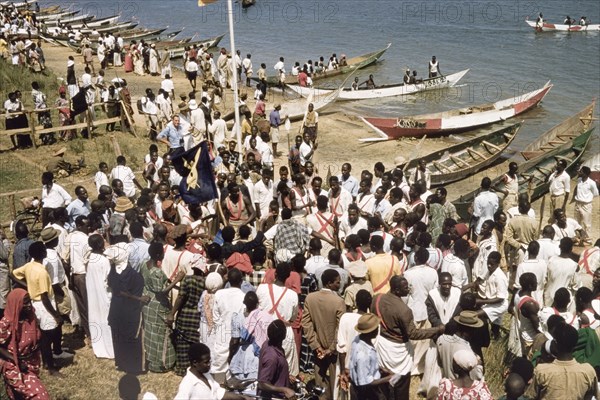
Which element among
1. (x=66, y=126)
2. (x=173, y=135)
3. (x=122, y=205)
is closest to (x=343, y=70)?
(x=66, y=126)

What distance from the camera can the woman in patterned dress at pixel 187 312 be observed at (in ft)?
23.7

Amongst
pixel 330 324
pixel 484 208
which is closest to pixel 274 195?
pixel 484 208

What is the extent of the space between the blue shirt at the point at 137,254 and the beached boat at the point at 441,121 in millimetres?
14346

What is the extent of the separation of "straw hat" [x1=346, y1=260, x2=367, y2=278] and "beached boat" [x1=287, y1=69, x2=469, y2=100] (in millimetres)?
19579

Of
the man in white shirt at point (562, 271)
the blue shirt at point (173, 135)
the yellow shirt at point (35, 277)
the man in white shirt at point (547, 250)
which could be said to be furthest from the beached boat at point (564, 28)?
the yellow shirt at point (35, 277)

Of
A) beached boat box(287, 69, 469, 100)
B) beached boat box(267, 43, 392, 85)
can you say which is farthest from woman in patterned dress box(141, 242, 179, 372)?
beached boat box(267, 43, 392, 85)

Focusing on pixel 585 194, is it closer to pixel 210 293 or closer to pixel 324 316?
pixel 324 316

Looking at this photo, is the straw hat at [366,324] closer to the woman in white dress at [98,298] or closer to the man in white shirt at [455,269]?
the man in white shirt at [455,269]

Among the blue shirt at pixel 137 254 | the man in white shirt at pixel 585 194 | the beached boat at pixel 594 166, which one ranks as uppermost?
the blue shirt at pixel 137 254

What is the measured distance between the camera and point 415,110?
27625mm

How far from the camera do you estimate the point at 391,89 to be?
93.4 ft

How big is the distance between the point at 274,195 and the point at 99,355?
424 cm

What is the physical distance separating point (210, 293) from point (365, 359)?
1983 millimetres

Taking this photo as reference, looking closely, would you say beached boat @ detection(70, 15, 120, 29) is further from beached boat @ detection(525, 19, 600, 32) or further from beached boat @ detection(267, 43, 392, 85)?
beached boat @ detection(525, 19, 600, 32)
